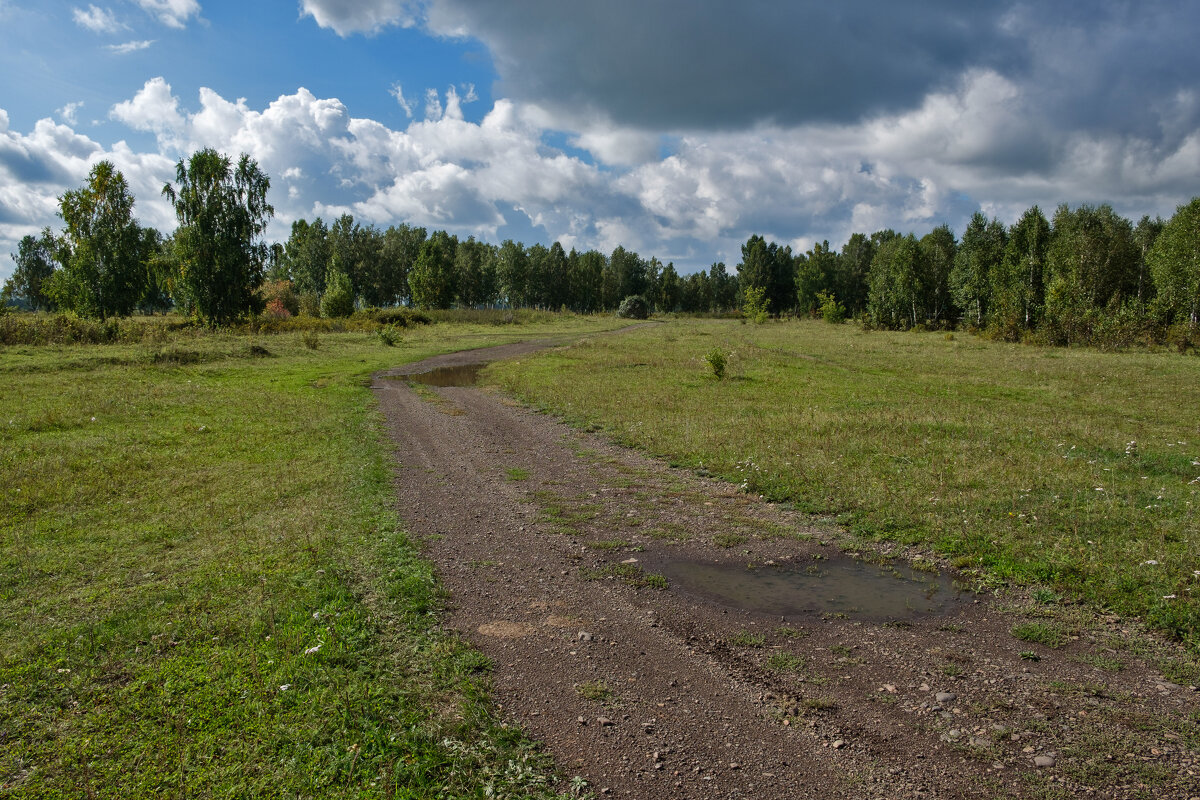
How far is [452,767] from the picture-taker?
174 inches

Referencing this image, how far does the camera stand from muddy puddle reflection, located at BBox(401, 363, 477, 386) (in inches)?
1084

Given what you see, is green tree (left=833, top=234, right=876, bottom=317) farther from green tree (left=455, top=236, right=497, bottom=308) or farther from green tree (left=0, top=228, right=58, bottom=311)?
green tree (left=0, top=228, right=58, bottom=311)

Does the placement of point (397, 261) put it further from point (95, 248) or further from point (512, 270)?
point (95, 248)

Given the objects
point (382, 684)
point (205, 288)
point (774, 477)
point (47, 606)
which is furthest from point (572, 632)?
point (205, 288)

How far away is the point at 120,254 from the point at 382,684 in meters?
64.4

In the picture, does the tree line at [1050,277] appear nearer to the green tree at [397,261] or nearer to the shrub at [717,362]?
the shrub at [717,362]

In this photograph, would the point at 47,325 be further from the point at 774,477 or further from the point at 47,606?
the point at 774,477

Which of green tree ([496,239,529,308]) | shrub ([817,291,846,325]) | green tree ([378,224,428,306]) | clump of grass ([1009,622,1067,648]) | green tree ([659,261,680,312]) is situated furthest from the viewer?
green tree ([659,261,680,312])

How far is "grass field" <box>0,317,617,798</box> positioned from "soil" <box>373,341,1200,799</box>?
0.60 metres

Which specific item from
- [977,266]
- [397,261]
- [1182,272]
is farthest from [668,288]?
[1182,272]

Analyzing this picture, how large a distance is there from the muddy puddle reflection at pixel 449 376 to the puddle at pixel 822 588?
2047cm

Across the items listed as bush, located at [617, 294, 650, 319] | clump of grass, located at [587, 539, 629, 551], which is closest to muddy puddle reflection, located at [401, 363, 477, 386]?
clump of grass, located at [587, 539, 629, 551]

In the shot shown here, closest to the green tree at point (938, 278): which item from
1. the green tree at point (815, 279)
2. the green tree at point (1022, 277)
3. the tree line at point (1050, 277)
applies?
the tree line at point (1050, 277)

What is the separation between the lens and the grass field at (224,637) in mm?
4387
